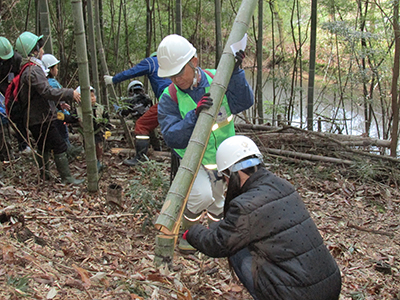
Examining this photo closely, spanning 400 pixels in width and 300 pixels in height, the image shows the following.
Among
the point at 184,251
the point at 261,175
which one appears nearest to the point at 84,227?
the point at 184,251

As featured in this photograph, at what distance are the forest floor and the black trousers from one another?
44cm

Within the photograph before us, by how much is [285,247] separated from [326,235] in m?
2.41

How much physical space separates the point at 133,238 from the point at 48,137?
167cm

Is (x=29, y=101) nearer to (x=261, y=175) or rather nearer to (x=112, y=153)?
(x=112, y=153)

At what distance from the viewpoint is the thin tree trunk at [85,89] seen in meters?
3.43

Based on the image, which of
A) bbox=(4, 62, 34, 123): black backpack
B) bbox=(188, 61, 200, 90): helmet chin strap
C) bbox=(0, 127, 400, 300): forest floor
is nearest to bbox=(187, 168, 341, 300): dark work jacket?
bbox=(0, 127, 400, 300): forest floor

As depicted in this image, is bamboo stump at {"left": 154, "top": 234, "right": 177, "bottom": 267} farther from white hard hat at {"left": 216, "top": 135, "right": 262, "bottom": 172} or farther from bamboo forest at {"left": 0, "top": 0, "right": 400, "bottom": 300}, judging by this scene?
white hard hat at {"left": 216, "top": 135, "right": 262, "bottom": 172}

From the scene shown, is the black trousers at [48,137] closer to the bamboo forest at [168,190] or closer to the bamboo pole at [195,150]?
the bamboo forest at [168,190]

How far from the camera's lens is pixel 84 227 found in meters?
3.43

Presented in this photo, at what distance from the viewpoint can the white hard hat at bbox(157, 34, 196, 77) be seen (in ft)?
8.89

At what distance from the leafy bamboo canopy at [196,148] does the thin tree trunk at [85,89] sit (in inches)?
69.4

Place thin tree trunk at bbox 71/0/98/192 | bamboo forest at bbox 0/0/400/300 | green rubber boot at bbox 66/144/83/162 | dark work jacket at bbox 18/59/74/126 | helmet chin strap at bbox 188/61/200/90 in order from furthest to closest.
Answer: green rubber boot at bbox 66/144/83/162, dark work jacket at bbox 18/59/74/126, thin tree trunk at bbox 71/0/98/192, helmet chin strap at bbox 188/61/200/90, bamboo forest at bbox 0/0/400/300

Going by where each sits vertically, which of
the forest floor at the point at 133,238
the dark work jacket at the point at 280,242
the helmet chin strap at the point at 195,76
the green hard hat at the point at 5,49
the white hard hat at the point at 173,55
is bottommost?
the forest floor at the point at 133,238

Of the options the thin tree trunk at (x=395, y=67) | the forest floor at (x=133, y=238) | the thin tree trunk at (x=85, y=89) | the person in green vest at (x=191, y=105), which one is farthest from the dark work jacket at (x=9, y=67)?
the thin tree trunk at (x=395, y=67)
